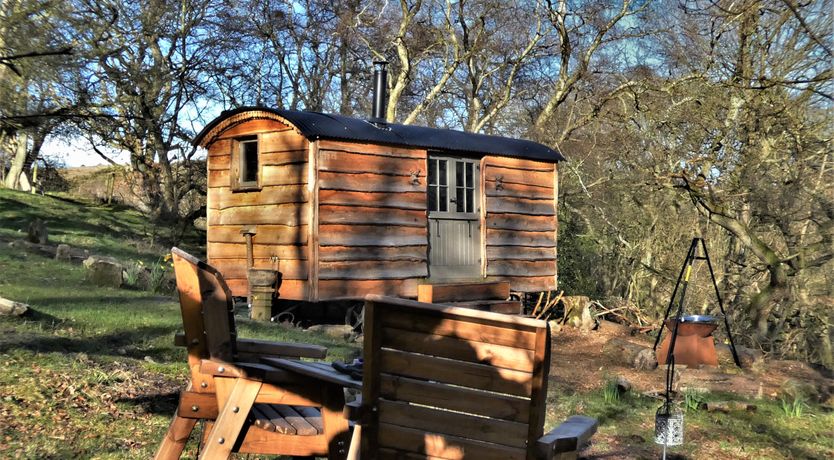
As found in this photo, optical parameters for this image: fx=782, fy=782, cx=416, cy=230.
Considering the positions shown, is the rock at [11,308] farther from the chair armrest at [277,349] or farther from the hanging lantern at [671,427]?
the hanging lantern at [671,427]

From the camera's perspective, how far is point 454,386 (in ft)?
8.18

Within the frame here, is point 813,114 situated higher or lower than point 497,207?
higher

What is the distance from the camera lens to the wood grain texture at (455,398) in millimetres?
2391

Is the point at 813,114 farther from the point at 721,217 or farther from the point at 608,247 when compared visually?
the point at 608,247

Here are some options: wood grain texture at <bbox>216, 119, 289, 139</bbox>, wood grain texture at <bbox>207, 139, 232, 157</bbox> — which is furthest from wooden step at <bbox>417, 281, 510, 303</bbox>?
wood grain texture at <bbox>207, 139, 232, 157</bbox>

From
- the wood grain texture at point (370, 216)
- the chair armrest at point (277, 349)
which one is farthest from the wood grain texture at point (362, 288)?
the chair armrest at point (277, 349)

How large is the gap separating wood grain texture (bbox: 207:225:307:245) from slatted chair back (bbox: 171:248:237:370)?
25.0 feet

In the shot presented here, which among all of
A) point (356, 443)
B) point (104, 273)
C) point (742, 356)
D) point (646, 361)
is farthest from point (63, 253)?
point (356, 443)

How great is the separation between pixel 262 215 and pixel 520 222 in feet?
14.9

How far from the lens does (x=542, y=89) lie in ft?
78.1

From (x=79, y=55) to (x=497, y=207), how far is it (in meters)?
8.47

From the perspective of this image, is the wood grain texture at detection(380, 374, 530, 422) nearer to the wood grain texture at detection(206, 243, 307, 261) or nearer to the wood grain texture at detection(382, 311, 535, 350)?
the wood grain texture at detection(382, 311, 535, 350)

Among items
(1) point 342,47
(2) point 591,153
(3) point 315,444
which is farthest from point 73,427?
(1) point 342,47

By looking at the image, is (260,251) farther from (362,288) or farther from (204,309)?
(204,309)
